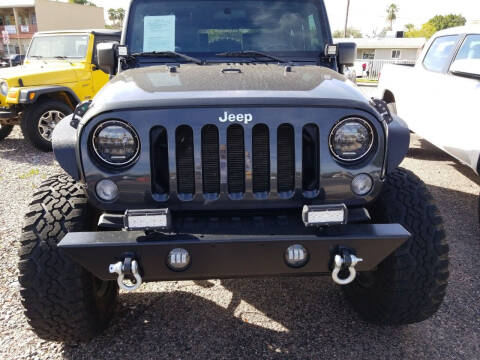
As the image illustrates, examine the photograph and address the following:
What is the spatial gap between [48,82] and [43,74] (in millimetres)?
169

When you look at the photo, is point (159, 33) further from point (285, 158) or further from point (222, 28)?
point (285, 158)

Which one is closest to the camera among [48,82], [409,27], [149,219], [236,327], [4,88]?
[149,219]

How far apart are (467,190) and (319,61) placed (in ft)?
10.6

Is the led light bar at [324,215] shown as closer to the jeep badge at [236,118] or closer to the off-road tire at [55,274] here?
the jeep badge at [236,118]

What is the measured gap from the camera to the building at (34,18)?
34719 mm

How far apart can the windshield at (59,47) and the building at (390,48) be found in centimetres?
3162

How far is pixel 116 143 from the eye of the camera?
1948mm

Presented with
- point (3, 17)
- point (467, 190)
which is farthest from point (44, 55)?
point (3, 17)

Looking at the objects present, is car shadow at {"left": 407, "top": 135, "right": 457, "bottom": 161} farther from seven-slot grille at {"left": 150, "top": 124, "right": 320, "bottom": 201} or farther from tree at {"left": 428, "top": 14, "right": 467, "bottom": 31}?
tree at {"left": 428, "top": 14, "right": 467, "bottom": 31}

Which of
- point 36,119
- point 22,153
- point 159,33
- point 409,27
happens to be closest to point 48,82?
point 36,119

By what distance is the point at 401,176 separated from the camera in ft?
8.00

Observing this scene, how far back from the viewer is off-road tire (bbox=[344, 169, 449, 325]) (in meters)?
2.19

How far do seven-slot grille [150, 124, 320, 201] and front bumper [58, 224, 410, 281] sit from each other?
0.24m

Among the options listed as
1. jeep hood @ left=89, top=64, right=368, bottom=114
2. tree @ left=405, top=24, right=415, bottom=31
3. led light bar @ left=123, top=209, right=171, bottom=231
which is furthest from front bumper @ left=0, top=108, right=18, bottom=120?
tree @ left=405, top=24, right=415, bottom=31
